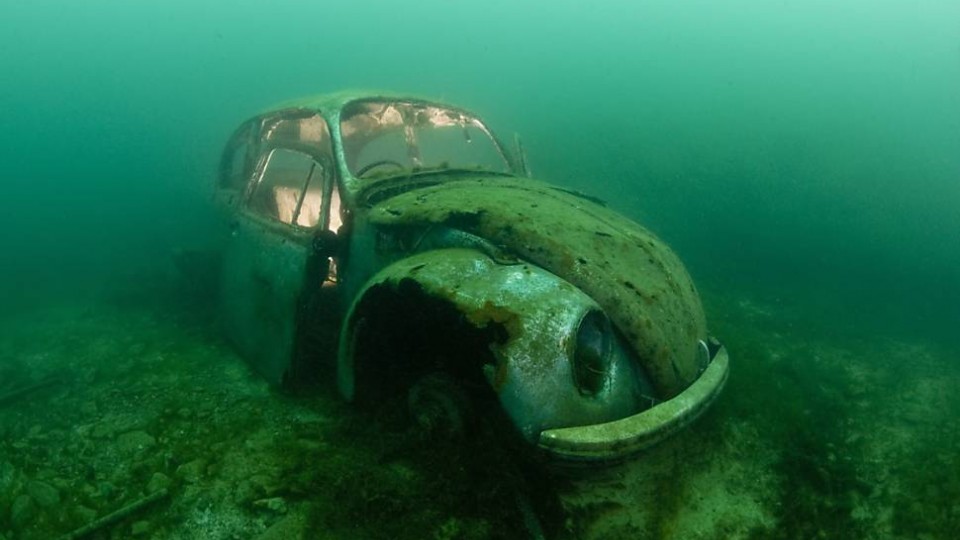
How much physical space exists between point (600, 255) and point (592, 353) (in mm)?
682

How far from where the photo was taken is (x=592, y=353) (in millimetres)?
2475

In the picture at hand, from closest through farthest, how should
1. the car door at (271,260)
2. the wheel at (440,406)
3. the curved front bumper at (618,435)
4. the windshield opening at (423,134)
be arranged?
the curved front bumper at (618,435)
the wheel at (440,406)
the car door at (271,260)
the windshield opening at (423,134)

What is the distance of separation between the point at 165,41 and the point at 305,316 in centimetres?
10074

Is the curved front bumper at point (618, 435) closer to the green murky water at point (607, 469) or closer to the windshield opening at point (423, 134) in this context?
the green murky water at point (607, 469)

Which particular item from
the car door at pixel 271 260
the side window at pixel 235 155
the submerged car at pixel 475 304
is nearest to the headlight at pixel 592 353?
the submerged car at pixel 475 304

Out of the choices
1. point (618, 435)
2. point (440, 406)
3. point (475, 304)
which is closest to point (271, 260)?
point (440, 406)

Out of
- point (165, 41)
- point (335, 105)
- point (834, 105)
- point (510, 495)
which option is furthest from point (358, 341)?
point (165, 41)

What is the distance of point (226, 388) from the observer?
4.36 m

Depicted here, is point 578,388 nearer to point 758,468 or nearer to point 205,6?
point 758,468

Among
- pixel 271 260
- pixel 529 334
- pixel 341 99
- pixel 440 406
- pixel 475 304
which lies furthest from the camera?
pixel 341 99

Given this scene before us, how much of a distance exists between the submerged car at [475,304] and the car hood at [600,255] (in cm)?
1

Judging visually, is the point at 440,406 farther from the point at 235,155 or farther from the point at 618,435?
the point at 235,155

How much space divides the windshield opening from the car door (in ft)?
1.60

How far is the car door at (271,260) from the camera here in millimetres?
3848
